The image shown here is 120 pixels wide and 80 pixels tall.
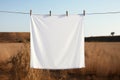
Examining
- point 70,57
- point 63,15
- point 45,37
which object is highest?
point 63,15

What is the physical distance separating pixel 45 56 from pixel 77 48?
640 mm

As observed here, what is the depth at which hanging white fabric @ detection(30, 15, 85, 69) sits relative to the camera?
5668mm

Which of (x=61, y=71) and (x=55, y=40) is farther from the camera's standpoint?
(x=61, y=71)

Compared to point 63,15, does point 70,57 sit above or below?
below

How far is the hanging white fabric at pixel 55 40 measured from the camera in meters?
5.67

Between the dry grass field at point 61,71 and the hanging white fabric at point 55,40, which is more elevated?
the hanging white fabric at point 55,40

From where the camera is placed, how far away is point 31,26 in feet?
18.7

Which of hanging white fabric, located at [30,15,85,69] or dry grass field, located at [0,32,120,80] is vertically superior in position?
hanging white fabric, located at [30,15,85,69]

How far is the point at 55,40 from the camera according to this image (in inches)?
225

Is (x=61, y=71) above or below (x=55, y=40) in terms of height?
below

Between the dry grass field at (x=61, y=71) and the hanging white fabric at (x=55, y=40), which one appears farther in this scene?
the dry grass field at (x=61, y=71)

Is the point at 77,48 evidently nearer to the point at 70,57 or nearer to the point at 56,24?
the point at 70,57

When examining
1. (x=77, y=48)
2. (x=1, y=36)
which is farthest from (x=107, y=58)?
(x=1, y=36)

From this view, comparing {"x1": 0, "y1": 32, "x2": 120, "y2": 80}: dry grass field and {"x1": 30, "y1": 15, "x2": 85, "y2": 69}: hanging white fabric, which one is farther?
{"x1": 0, "y1": 32, "x2": 120, "y2": 80}: dry grass field
